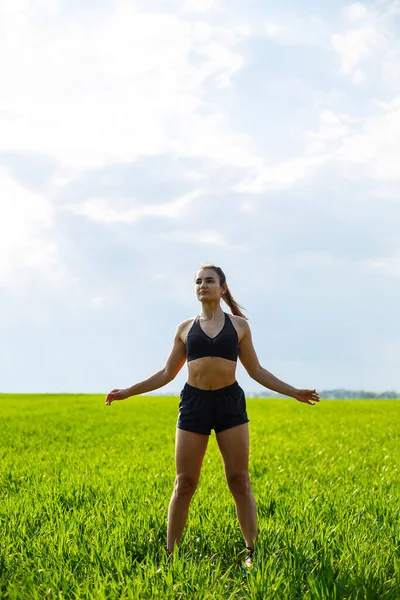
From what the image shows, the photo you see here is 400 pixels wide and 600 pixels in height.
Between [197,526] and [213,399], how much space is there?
197 centimetres

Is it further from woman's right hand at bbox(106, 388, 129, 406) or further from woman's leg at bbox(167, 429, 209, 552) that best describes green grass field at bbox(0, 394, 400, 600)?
woman's right hand at bbox(106, 388, 129, 406)

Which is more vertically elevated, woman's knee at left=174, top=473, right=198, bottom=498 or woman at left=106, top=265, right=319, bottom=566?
woman at left=106, top=265, right=319, bottom=566

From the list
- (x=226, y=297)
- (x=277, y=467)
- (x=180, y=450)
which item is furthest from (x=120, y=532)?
(x=277, y=467)

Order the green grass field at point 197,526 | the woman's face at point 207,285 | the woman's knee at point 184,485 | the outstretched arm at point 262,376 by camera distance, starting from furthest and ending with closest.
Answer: the outstretched arm at point 262,376, the woman's face at point 207,285, the woman's knee at point 184,485, the green grass field at point 197,526

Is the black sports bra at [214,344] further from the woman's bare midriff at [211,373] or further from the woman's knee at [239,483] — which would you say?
the woman's knee at [239,483]

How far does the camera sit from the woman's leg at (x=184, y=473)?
5.99m

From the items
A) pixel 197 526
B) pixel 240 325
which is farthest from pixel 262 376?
pixel 197 526

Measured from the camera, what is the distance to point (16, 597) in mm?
5176

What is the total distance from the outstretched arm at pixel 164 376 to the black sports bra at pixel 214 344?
0.21 meters

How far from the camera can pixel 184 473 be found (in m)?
6.04

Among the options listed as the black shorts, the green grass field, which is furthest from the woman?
the green grass field

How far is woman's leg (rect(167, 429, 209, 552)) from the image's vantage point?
5992 mm

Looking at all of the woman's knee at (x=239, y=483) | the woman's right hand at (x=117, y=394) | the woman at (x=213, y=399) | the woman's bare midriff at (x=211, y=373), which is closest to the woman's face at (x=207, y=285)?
the woman at (x=213, y=399)

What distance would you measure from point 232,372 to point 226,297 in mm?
809
